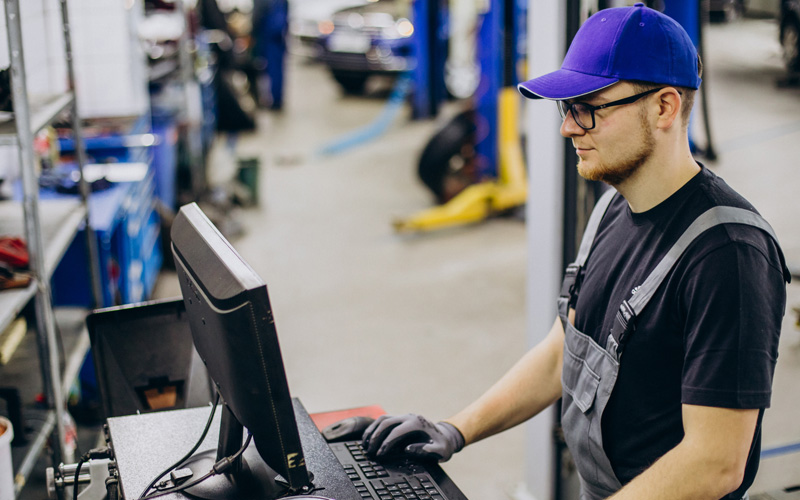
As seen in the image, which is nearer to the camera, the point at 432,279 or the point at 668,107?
the point at 668,107

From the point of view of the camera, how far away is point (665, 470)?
1505 mm

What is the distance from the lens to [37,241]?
9.07ft

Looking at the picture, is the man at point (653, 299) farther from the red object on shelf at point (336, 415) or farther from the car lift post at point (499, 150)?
the car lift post at point (499, 150)

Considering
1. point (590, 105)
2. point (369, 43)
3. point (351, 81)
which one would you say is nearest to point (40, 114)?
point (590, 105)

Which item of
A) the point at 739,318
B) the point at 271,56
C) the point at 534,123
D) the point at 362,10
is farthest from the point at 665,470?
the point at 362,10

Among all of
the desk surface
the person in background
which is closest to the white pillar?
the desk surface

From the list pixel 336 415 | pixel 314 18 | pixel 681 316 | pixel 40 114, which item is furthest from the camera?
pixel 314 18

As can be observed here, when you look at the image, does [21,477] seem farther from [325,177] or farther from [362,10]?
[362,10]

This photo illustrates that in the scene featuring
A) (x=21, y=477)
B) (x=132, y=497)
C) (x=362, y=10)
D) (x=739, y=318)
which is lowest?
(x=21, y=477)

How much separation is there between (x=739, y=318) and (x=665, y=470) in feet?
0.99

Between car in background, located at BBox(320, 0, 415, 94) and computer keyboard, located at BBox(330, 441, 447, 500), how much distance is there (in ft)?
31.9

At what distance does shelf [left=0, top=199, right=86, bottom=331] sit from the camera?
105 inches

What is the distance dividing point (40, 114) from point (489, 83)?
16.0ft

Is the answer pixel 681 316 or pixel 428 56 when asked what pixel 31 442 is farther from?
pixel 428 56
